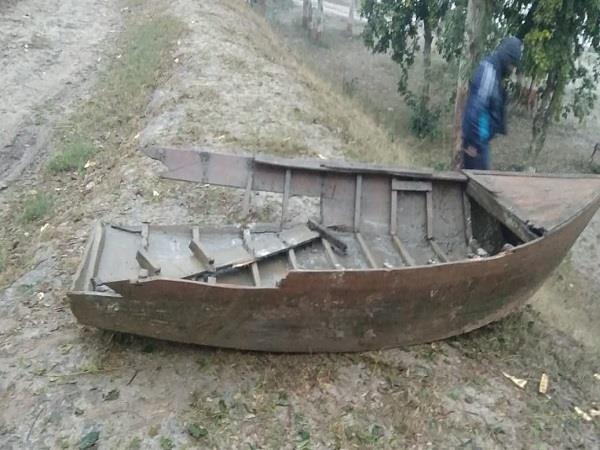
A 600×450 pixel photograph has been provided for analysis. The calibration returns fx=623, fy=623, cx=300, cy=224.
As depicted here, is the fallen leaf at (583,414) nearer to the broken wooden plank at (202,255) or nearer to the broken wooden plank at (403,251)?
the broken wooden plank at (403,251)

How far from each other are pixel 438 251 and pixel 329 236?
3.36ft

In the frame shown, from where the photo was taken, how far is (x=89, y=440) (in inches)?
159

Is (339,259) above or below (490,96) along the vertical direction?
below

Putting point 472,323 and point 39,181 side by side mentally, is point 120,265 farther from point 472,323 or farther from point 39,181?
point 39,181

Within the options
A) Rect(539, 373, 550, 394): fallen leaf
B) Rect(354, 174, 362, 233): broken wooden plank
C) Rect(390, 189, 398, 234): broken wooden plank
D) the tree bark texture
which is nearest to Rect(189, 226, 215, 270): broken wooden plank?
Rect(354, 174, 362, 233): broken wooden plank

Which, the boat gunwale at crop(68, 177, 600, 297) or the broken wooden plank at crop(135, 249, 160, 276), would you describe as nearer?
the boat gunwale at crop(68, 177, 600, 297)

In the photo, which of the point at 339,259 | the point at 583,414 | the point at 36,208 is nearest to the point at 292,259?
the point at 339,259

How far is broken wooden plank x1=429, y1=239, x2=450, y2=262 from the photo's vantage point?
5.59 metres

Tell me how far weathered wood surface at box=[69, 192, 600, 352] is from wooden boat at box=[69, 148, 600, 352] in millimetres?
11

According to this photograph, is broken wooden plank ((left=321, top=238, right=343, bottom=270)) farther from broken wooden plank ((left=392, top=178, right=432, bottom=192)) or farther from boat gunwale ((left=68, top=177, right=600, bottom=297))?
broken wooden plank ((left=392, top=178, right=432, bottom=192))

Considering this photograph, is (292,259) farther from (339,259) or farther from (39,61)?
(39,61)

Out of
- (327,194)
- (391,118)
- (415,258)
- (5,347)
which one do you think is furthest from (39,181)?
(391,118)

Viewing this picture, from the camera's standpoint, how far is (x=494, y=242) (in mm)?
5766

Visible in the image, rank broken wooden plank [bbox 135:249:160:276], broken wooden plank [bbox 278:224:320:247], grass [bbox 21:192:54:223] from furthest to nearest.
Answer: grass [bbox 21:192:54:223]
broken wooden plank [bbox 278:224:320:247]
broken wooden plank [bbox 135:249:160:276]
